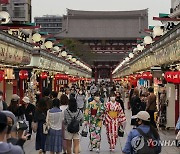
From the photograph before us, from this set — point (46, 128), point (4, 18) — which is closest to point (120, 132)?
point (46, 128)

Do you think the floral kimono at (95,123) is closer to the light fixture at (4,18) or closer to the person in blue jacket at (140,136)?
the person in blue jacket at (140,136)

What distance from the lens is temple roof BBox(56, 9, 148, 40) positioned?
108m

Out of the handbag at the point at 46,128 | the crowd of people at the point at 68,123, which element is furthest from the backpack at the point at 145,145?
the handbag at the point at 46,128

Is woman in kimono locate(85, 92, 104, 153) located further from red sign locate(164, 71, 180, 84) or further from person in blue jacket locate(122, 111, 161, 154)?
person in blue jacket locate(122, 111, 161, 154)

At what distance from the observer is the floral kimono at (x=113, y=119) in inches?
494

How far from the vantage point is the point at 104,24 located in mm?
112438

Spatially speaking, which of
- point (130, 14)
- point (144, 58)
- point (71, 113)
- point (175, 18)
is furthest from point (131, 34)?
point (71, 113)

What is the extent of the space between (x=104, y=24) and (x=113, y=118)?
101 meters

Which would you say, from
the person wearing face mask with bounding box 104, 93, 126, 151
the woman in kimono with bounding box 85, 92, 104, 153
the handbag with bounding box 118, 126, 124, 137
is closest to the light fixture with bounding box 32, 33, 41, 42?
the woman in kimono with bounding box 85, 92, 104, 153

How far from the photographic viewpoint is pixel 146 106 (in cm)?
1695

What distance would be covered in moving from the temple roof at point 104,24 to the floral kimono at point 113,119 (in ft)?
301

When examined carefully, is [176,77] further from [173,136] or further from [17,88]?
[17,88]

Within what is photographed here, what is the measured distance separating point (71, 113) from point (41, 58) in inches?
528

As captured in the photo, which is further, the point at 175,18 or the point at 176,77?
the point at 175,18
